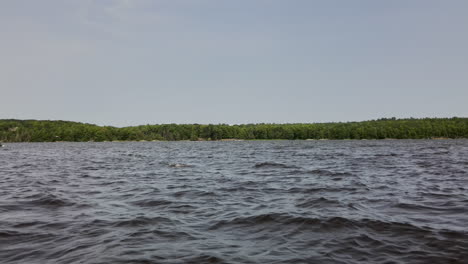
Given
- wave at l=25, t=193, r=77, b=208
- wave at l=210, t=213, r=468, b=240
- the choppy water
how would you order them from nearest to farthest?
the choppy water
wave at l=210, t=213, r=468, b=240
wave at l=25, t=193, r=77, b=208

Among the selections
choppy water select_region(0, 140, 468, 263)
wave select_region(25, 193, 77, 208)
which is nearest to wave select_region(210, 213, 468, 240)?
choppy water select_region(0, 140, 468, 263)

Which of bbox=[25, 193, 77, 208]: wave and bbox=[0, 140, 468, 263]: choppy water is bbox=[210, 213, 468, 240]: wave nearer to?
bbox=[0, 140, 468, 263]: choppy water

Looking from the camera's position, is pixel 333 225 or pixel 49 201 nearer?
pixel 333 225

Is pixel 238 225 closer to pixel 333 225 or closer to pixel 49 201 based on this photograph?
pixel 333 225

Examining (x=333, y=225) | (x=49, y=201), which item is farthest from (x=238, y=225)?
(x=49, y=201)

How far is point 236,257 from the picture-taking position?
274 inches

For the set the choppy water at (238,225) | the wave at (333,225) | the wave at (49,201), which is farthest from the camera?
the wave at (49,201)

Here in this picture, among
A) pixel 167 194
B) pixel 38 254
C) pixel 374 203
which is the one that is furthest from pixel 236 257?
pixel 167 194

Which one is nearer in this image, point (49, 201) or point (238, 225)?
point (238, 225)

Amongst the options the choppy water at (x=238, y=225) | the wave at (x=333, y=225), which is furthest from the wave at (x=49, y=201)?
the wave at (x=333, y=225)

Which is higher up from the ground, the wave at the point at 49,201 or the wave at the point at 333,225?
the wave at the point at 333,225

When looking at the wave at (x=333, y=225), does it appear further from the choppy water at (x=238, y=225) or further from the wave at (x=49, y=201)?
the wave at (x=49, y=201)

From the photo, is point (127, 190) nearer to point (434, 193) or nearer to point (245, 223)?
point (245, 223)

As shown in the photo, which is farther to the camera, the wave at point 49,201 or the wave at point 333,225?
the wave at point 49,201
